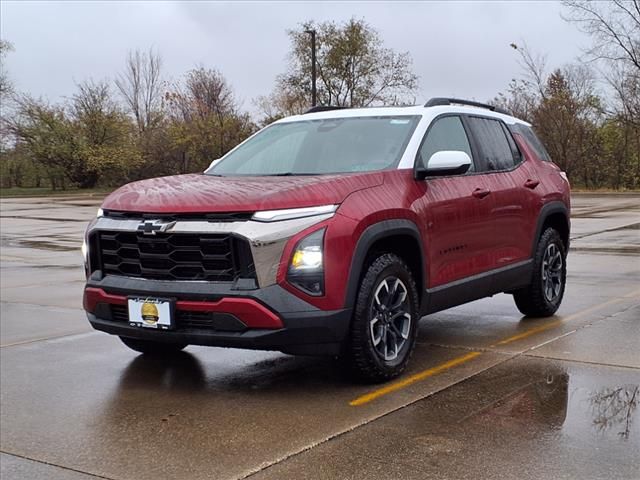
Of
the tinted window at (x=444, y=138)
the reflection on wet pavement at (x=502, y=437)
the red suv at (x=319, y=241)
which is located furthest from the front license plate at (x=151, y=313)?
the tinted window at (x=444, y=138)

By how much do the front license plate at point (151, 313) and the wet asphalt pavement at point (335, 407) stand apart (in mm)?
492

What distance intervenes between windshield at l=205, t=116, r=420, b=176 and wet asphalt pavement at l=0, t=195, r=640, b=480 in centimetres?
141

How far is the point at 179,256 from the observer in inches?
187

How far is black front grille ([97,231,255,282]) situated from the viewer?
15.0 feet

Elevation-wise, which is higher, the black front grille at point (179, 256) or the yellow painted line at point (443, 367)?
the black front grille at point (179, 256)

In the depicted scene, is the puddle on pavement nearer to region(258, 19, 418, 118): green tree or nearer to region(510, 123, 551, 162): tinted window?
region(510, 123, 551, 162): tinted window

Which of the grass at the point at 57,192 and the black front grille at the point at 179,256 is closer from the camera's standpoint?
the black front grille at the point at 179,256

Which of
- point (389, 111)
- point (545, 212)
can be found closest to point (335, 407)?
point (389, 111)

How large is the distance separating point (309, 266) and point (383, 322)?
0.74 metres

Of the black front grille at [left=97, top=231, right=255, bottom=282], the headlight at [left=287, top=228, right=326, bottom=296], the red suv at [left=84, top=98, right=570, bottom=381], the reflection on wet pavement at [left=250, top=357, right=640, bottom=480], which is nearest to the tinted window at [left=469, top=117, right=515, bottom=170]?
the red suv at [left=84, top=98, right=570, bottom=381]

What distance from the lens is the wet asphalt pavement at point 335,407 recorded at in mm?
3738

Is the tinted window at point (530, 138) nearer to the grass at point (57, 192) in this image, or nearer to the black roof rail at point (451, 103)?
the black roof rail at point (451, 103)

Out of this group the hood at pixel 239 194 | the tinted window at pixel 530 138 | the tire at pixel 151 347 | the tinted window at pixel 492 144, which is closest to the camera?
the hood at pixel 239 194

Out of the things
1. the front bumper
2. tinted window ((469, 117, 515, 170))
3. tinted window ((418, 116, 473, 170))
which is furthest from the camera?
tinted window ((469, 117, 515, 170))
